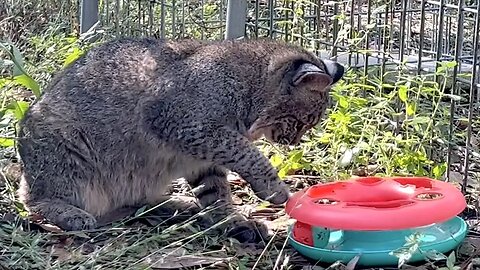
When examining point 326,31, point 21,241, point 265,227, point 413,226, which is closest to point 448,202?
point 413,226

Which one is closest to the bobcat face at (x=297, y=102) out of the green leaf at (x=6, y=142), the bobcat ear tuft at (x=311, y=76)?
the bobcat ear tuft at (x=311, y=76)

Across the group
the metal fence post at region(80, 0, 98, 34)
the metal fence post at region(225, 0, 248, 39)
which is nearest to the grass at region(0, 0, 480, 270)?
the metal fence post at region(225, 0, 248, 39)

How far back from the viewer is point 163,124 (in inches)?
152

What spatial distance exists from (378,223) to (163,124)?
3.55 feet

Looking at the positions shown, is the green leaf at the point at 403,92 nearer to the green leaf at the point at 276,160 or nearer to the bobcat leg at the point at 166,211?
the green leaf at the point at 276,160

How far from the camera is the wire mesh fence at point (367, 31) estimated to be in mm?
4133

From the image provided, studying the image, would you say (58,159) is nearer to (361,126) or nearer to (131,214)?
(131,214)

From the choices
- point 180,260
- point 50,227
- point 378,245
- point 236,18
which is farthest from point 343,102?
point 50,227

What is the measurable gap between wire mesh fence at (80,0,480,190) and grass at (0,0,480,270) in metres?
0.07

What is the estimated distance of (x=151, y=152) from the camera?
3.99 metres

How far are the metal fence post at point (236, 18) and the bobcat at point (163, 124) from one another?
805mm

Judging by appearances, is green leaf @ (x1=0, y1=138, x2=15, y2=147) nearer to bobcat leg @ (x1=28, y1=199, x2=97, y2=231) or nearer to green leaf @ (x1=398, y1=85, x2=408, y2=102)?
bobcat leg @ (x1=28, y1=199, x2=97, y2=231)

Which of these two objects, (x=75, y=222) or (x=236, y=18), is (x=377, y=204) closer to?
(x=75, y=222)

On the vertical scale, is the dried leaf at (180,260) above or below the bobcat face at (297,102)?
below
